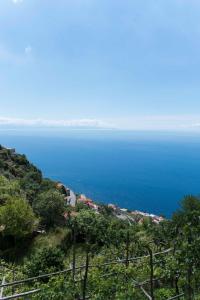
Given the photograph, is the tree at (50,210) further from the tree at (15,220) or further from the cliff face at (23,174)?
the cliff face at (23,174)

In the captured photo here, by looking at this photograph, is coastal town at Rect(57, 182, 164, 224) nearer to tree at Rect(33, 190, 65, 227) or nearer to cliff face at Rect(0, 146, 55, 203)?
cliff face at Rect(0, 146, 55, 203)

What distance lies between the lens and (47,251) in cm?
1005

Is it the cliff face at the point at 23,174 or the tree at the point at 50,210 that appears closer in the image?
the tree at the point at 50,210

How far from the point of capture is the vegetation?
5316 mm

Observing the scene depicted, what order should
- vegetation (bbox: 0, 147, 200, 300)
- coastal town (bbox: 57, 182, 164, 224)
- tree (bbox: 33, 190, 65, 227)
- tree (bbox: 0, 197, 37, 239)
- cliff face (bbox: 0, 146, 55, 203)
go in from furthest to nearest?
coastal town (bbox: 57, 182, 164, 224)
cliff face (bbox: 0, 146, 55, 203)
tree (bbox: 33, 190, 65, 227)
tree (bbox: 0, 197, 37, 239)
vegetation (bbox: 0, 147, 200, 300)

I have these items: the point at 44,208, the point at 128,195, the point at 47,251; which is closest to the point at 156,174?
the point at 128,195

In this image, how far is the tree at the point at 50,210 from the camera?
17.5 meters

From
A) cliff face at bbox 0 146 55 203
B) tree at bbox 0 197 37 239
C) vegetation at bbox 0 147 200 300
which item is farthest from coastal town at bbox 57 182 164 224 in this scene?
tree at bbox 0 197 37 239

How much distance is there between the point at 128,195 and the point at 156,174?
2903 cm

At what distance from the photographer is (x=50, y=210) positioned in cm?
1755

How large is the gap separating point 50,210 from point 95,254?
688 centimetres

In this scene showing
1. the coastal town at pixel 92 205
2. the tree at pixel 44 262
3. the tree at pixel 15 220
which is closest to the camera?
the tree at pixel 44 262

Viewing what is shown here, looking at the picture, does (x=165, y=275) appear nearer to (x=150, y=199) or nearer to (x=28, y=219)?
(x=28, y=219)

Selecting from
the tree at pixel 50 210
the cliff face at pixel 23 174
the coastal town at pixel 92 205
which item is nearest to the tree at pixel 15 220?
the tree at pixel 50 210
